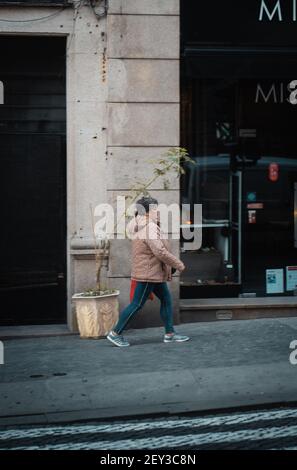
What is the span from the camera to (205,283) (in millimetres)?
13133

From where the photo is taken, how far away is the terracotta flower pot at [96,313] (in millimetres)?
11594

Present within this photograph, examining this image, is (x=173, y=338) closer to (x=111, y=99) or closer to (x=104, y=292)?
(x=104, y=292)

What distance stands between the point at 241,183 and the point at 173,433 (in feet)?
20.9

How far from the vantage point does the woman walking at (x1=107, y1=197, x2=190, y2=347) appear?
426 inches

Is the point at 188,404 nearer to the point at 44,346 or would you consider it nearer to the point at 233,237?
the point at 44,346

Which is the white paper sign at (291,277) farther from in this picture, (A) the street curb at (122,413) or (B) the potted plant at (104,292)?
(A) the street curb at (122,413)

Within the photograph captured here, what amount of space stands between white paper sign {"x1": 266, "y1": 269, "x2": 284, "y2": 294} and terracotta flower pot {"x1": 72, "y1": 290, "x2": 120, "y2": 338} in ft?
9.03

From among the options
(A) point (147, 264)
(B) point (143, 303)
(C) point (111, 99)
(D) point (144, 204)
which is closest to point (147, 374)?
(B) point (143, 303)

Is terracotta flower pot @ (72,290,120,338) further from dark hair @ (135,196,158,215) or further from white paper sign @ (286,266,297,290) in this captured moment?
white paper sign @ (286,266,297,290)

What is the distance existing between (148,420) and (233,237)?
18.7ft

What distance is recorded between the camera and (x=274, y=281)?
13430 mm

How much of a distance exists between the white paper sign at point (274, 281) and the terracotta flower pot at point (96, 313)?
9.03 ft

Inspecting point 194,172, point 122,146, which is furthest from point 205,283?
point 122,146

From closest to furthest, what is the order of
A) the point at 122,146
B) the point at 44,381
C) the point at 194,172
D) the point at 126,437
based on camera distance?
the point at 126,437
the point at 44,381
the point at 122,146
the point at 194,172
